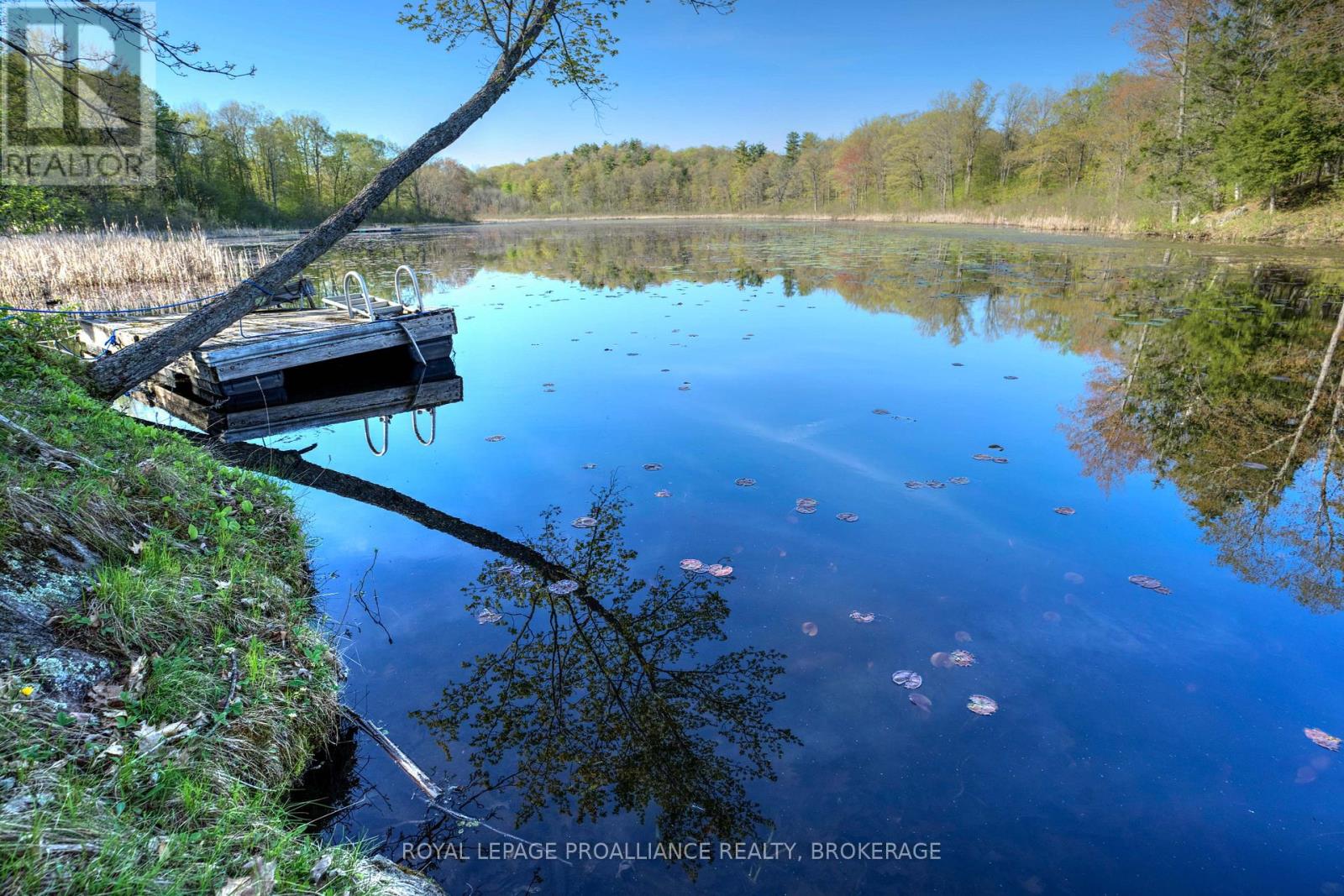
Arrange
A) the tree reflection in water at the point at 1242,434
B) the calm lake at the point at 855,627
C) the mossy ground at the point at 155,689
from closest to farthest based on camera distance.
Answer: the mossy ground at the point at 155,689, the calm lake at the point at 855,627, the tree reflection in water at the point at 1242,434

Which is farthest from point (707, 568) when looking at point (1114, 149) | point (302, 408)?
point (1114, 149)

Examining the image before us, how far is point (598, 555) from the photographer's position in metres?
4.22

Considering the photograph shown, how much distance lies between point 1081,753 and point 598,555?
8.97 ft

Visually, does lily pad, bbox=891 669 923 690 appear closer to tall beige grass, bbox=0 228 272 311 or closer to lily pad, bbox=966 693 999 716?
lily pad, bbox=966 693 999 716

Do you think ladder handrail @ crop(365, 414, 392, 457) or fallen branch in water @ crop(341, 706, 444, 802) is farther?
ladder handrail @ crop(365, 414, 392, 457)

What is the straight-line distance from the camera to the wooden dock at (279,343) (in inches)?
300

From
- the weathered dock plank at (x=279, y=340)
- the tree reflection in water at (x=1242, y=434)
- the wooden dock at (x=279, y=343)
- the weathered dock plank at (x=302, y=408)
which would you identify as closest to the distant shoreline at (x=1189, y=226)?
the tree reflection in water at (x=1242, y=434)

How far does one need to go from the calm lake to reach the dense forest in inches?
148

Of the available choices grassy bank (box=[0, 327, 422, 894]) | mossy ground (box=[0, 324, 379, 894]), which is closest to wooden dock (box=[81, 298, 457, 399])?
mossy ground (box=[0, 324, 379, 894])

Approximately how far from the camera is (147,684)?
234 cm

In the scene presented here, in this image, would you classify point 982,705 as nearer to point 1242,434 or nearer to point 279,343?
point 1242,434

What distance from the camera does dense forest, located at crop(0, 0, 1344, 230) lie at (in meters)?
22.2

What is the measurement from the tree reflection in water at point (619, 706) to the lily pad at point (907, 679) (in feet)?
1.77

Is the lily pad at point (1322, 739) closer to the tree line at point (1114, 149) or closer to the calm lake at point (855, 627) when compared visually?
the calm lake at point (855, 627)
